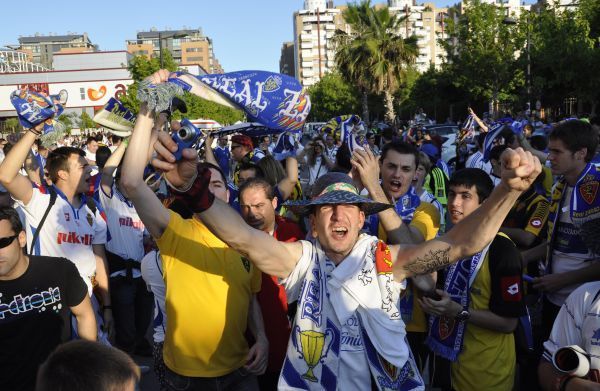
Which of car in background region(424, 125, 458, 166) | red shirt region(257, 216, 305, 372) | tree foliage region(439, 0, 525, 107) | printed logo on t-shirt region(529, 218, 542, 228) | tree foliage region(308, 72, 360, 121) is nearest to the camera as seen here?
red shirt region(257, 216, 305, 372)

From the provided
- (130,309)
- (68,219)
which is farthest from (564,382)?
(130,309)

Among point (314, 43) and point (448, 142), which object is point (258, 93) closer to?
point (448, 142)

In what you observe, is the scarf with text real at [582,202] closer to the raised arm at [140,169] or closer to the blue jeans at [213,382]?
the blue jeans at [213,382]

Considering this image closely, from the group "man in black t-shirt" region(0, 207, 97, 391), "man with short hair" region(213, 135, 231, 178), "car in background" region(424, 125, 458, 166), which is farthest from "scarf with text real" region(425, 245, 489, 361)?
"car in background" region(424, 125, 458, 166)

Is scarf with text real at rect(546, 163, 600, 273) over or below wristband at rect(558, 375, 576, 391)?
over

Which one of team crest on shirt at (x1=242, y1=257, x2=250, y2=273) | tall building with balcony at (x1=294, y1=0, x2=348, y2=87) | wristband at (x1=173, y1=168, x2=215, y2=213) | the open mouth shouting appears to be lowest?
team crest on shirt at (x1=242, y1=257, x2=250, y2=273)

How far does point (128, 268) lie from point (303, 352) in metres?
3.46

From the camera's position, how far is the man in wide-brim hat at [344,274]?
8.53 feet

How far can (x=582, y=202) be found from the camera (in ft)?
13.0

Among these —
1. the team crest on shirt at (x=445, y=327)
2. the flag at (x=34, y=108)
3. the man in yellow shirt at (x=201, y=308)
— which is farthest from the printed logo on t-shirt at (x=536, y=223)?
the flag at (x=34, y=108)

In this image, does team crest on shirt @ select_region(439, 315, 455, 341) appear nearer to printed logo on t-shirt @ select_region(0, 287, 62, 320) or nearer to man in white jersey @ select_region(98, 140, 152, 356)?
printed logo on t-shirt @ select_region(0, 287, 62, 320)

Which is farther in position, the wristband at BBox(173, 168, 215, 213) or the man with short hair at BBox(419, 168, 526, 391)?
the man with short hair at BBox(419, 168, 526, 391)

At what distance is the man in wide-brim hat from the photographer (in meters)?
2.60

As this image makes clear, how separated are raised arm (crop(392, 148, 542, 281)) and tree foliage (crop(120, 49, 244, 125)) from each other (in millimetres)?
12935
